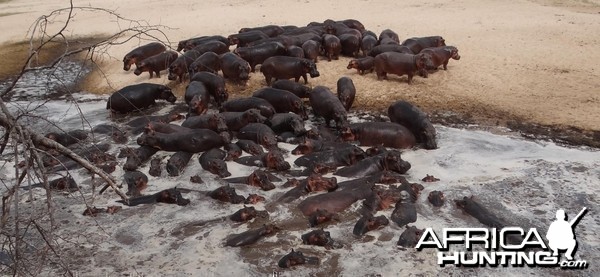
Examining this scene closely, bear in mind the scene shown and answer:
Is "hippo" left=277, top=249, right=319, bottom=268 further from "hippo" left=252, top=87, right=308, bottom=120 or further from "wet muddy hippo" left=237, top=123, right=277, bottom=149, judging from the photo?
"hippo" left=252, top=87, right=308, bottom=120

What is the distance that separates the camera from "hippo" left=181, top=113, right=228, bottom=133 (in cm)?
726

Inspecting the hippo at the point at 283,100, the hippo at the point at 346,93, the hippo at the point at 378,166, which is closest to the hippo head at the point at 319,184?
the hippo at the point at 378,166

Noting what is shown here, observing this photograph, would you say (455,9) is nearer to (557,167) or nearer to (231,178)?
(557,167)

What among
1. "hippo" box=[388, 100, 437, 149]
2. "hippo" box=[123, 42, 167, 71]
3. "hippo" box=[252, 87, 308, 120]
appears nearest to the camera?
"hippo" box=[388, 100, 437, 149]

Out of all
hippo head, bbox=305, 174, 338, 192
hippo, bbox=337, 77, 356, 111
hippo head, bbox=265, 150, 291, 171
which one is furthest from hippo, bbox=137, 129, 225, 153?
hippo, bbox=337, 77, 356, 111

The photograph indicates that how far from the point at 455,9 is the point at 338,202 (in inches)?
461

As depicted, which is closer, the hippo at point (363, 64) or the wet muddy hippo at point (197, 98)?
the wet muddy hippo at point (197, 98)

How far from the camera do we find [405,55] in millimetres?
9414

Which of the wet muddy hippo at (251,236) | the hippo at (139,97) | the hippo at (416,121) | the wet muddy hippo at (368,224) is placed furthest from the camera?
the hippo at (139,97)

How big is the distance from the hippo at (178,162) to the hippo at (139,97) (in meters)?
2.39

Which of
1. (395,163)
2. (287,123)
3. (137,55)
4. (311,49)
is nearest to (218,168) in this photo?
(287,123)

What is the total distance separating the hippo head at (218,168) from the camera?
6.27 metres

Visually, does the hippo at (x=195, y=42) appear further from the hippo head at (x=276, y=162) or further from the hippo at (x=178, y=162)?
the hippo head at (x=276, y=162)

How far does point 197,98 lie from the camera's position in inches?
324
